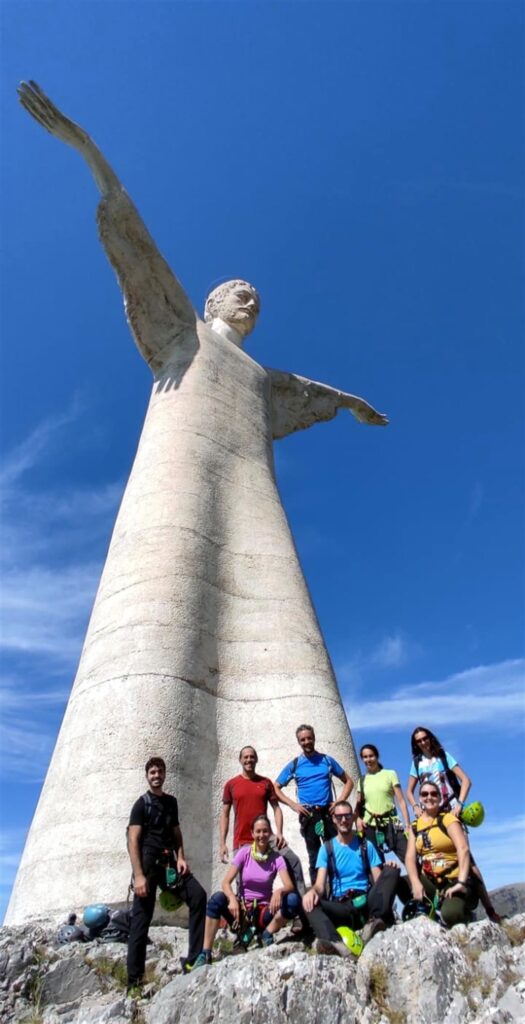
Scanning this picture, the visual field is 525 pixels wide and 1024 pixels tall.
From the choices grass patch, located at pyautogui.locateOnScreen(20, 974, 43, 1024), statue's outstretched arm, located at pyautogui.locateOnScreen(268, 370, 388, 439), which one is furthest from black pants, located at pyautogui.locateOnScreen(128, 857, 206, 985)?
statue's outstretched arm, located at pyautogui.locateOnScreen(268, 370, 388, 439)

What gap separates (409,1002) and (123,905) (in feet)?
9.83

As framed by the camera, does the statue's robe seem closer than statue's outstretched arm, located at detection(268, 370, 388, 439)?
Yes

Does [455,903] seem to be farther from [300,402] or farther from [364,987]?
[300,402]

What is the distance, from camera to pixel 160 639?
784 centimetres

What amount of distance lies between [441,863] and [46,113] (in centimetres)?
1068

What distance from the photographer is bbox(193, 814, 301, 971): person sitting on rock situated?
5.04m

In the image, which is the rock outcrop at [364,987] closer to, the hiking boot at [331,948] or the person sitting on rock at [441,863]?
the hiking boot at [331,948]

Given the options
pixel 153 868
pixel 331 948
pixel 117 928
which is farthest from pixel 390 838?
pixel 117 928

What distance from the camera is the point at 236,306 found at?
43.8 feet

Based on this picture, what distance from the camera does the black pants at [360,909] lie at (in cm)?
499

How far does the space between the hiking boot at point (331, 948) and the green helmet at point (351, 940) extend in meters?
0.07

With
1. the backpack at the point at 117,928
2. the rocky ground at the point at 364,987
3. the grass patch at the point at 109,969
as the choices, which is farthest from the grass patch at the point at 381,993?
the backpack at the point at 117,928

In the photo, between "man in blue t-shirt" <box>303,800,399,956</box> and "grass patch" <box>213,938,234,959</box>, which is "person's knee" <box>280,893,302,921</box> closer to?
"man in blue t-shirt" <box>303,800,399,956</box>

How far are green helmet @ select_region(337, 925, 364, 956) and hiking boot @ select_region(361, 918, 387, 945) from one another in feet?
0.14
